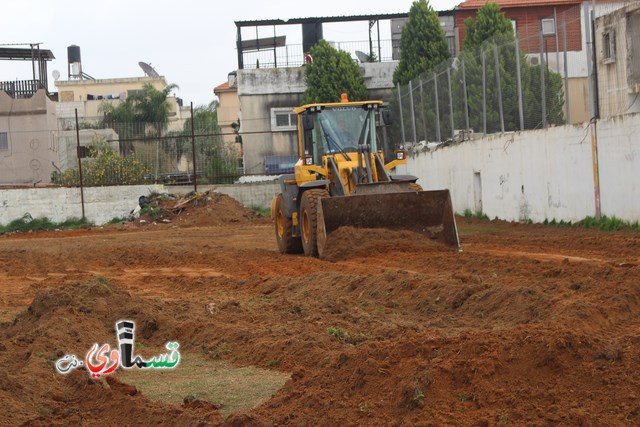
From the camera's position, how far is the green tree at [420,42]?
41062mm

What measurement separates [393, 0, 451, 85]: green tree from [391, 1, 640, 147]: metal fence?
7590mm

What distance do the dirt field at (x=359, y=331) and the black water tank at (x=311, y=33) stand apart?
91.0 feet

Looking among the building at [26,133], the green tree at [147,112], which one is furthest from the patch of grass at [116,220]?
the green tree at [147,112]

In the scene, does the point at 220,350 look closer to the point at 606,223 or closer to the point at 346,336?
the point at 346,336

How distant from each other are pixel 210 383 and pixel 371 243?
9.32 m

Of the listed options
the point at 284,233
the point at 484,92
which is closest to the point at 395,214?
the point at 284,233

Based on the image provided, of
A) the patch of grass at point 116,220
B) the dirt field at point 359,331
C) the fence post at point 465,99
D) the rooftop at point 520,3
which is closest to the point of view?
the dirt field at point 359,331

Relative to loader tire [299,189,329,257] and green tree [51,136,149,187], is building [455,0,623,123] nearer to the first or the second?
loader tire [299,189,329,257]

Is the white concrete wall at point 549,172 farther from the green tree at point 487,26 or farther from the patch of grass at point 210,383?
the patch of grass at point 210,383

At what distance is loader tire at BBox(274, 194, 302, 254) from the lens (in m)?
20.3

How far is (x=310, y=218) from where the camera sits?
726 inches

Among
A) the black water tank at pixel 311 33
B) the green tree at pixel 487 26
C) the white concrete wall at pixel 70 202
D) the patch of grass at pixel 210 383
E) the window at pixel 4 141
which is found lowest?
the patch of grass at pixel 210 383

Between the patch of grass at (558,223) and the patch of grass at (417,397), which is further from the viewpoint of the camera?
the patch of grass at (558,223)

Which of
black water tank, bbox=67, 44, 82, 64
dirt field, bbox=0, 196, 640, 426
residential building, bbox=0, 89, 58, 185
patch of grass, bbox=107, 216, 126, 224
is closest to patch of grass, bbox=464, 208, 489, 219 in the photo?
dirt field, bbox=0, 196, 640, 426
